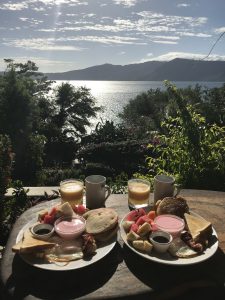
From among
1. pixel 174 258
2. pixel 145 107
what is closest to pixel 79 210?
pixel 174 258

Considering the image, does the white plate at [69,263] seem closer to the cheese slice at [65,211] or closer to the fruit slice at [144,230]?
the fruit slice at [144,230]

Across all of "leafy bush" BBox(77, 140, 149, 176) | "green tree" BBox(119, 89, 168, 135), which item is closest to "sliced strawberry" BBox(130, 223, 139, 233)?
"leafy bush" BBox(77, 140, 149, 176)

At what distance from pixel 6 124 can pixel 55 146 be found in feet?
18.4

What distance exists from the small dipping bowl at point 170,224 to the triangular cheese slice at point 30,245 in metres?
0.85

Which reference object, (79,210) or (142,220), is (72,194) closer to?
(79,210)

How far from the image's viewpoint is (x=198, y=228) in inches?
98.6

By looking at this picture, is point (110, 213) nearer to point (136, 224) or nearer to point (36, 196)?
point (136, 224)

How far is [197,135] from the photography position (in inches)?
212

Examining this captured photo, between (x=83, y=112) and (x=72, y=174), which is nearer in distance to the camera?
(x=72, y=174)

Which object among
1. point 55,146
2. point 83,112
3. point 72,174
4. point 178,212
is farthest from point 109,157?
point 83,112

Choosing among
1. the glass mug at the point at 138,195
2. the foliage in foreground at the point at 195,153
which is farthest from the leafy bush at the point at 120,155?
the glass mug at the point at 138,195

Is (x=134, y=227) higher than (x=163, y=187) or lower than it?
lower

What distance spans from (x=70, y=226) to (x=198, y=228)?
1.00m

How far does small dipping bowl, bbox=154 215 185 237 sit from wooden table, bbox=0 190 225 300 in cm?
28
